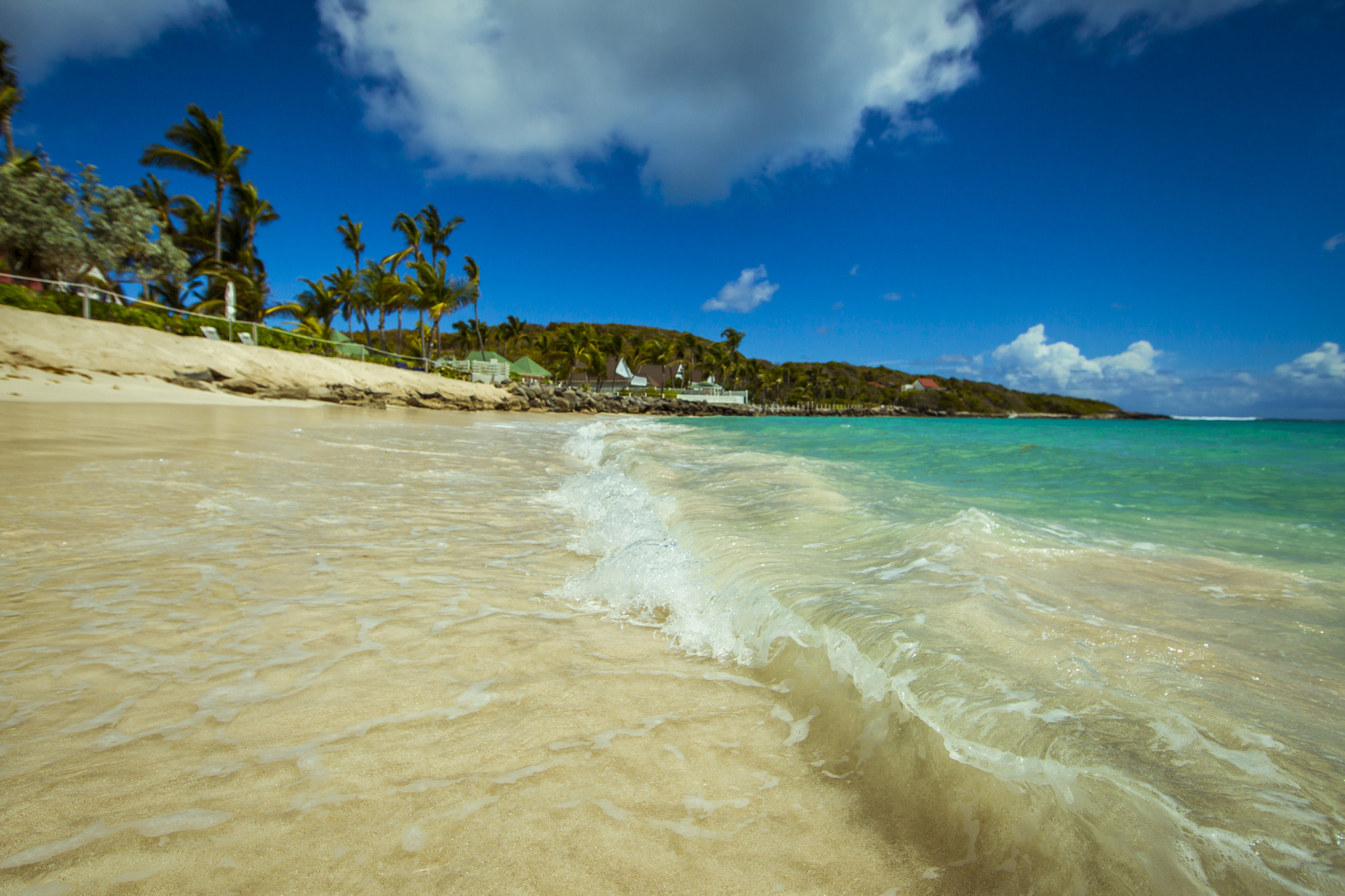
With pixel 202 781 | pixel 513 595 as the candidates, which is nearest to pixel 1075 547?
pixel 513 595

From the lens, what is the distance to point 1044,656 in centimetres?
248

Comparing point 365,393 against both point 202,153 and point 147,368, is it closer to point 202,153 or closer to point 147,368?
point 147,368

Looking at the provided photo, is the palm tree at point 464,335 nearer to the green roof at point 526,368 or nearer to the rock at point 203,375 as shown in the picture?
the green roof at point 526,368

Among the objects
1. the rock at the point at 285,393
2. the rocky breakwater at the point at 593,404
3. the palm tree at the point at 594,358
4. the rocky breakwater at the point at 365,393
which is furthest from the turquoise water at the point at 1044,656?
the palm tree at the point at 594,358

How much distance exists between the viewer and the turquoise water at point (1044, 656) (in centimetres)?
149

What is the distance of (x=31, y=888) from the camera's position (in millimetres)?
1234

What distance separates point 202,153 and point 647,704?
4036cm

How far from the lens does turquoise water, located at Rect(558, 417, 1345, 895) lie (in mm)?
1487

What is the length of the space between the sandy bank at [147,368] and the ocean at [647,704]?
13.0 m

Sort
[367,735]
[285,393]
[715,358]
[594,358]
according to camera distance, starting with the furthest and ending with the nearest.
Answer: [715,358]
[594,358]
[285,393]
[367,735]

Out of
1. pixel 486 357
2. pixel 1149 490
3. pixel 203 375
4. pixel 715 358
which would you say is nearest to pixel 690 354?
pixel 715 358

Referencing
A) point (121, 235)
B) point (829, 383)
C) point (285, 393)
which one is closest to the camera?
point (285, 393)

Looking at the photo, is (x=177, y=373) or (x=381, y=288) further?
(x=381, y=288)

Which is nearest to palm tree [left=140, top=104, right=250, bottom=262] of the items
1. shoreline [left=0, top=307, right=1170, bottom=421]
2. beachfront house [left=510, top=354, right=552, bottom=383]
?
shoreline [left=0, top=307, right=1170, bottom=421]
